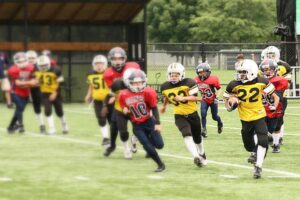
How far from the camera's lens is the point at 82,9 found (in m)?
29.3

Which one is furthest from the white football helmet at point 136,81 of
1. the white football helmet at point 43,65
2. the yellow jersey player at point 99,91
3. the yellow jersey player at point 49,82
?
the white football helmet at point 43,65

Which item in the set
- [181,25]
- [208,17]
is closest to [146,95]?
[208,17]

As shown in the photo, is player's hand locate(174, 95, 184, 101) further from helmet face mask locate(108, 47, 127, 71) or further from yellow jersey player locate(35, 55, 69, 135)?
yellow jersey player locate(35, 55, 69, 135)

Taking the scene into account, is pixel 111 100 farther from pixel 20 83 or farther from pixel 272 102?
pixel 20 83

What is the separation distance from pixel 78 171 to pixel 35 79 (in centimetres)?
602

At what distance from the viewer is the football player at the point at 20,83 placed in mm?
18297

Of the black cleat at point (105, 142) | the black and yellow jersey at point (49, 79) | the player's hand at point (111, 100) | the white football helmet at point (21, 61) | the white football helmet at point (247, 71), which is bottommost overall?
the black cleat at point (105, 142)

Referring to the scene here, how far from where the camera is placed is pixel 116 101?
14039 millimetres

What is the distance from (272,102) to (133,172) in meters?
3.17

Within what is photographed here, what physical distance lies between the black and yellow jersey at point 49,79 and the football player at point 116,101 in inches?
142

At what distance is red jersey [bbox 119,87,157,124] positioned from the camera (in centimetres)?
1270

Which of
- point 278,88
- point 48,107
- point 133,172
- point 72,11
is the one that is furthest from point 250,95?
point 72,11

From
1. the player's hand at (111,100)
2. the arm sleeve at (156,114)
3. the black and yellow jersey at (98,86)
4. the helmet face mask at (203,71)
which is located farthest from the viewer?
the helmet face mask at (203,71)

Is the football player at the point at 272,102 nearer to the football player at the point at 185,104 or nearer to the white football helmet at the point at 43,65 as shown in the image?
the football player at the point at 185,104
